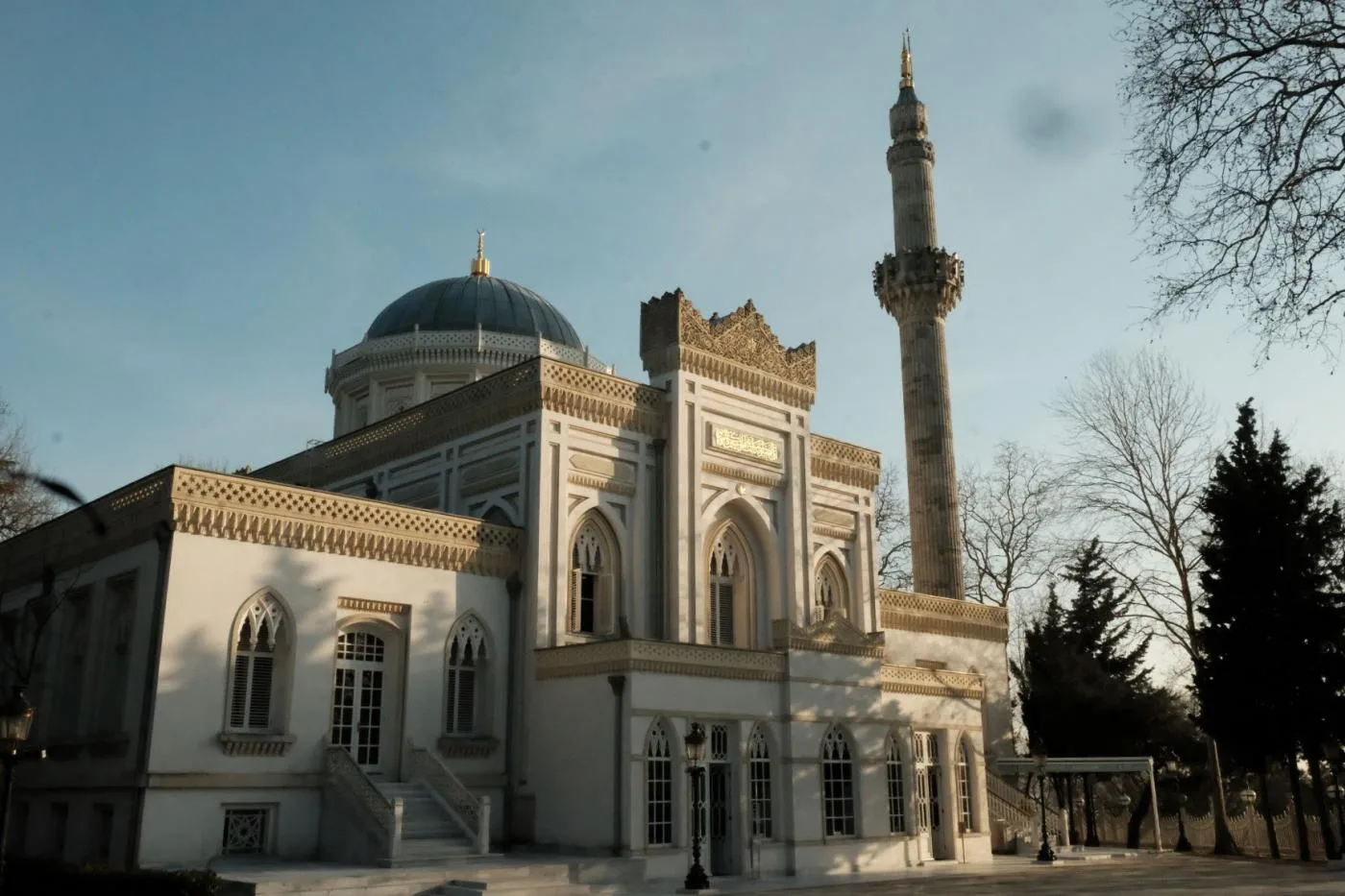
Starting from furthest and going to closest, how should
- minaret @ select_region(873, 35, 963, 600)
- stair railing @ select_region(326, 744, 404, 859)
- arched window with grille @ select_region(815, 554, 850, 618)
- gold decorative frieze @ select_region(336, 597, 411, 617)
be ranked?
1. minaret @ select_region(873, 35, 963, 600)
2. arched window with grille @ select_region(815, 554, 850, 618)
3. gold decorative frieze @ select_region(336, 597, 411, 617)
4. stair railing @ select_region(326, 744, 404, 859)

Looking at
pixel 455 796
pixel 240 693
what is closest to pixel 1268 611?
pixel 455 796

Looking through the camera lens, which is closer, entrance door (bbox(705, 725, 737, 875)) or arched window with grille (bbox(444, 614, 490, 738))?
arched window with grille (bbox(444, 614, 490, 738))

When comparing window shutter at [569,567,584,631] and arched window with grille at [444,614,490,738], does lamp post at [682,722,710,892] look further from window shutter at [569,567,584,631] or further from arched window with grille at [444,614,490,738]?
arched window with grille at [444,614,490,738]

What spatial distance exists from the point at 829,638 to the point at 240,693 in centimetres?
1064

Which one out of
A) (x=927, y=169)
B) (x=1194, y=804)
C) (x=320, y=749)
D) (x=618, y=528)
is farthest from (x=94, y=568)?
(x=1194, y=804)

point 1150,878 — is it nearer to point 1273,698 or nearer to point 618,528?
point 1273,698

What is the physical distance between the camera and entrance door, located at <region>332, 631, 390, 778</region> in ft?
61.1

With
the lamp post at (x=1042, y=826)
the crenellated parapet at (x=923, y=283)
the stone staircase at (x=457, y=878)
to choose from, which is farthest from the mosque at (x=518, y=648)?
the crenellated parapet at (x=923, y=283)

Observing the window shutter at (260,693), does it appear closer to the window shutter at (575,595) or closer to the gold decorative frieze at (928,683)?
the window shutter at (575,595)

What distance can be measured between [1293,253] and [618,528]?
14392 mm

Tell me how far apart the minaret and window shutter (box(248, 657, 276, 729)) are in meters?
20.4

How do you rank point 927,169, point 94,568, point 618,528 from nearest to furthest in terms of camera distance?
point 94,568
point 618,528
point 927,169

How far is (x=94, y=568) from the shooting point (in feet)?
63.6

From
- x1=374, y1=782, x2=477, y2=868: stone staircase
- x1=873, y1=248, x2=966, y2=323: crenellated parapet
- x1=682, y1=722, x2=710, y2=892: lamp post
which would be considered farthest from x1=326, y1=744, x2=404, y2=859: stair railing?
x1=873, y1=248, x2=966, y2=323: crenellated parapet
